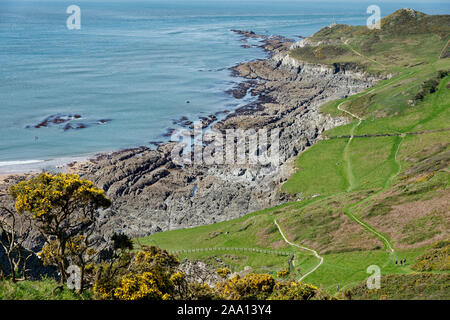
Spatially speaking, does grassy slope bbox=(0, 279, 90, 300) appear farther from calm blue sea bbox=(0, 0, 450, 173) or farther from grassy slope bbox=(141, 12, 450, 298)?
calm blue sea bbox=(0, 0, 450, 173)

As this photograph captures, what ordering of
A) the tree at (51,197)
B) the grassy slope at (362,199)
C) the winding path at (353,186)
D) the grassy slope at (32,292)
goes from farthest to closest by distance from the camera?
the winding path at (353,186)
the grassy slope at (362,199)
the tree at (51,197)
the grassy slope at (32,292)

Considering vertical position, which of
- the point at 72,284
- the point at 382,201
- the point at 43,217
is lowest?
the point at 382,201

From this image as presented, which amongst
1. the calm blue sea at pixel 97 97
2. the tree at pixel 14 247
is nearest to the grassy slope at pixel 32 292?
the tree at pixel 14 247

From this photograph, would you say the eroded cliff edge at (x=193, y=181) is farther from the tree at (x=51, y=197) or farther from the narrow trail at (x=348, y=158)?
the tree at (x=51, y=197)

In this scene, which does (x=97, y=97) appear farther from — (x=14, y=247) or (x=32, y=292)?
(x=32, y=292)

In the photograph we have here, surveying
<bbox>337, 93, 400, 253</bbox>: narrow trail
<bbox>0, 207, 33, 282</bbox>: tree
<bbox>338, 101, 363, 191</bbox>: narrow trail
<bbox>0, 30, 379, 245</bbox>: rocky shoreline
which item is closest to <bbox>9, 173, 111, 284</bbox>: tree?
<bbox>0, 207, 33, 282</bbox>: tree
